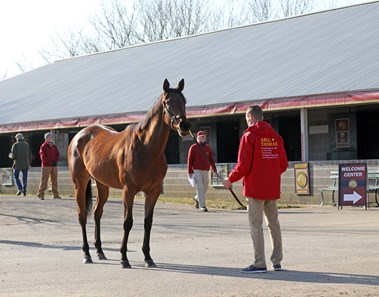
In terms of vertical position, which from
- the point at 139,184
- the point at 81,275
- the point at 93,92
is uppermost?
the point at 93,92

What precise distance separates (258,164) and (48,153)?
17.7 m

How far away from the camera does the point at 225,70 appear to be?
32.7 meters

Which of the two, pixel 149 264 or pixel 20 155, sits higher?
pixel 20 155

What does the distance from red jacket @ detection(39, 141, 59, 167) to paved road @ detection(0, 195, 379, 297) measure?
6.57 metres

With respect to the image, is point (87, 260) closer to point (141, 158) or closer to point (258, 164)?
point (141, 158)

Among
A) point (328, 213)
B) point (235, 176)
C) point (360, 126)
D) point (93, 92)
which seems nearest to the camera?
point (235, 176)

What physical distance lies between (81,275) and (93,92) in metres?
26.0

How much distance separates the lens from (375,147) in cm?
2806

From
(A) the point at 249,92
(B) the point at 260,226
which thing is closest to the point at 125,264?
(B) the point at 260,226

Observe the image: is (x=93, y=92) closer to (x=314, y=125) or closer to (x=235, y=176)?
(x=314, y=125)

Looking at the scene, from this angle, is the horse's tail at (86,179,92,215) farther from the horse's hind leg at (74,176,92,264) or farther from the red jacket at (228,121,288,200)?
the red jacket at (228,121,288,200)

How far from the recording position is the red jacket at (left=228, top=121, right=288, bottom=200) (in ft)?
37.3

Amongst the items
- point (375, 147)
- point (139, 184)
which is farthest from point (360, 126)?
point (139, 184)

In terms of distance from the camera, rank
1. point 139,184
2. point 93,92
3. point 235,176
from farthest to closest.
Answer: point 93,92 → point 139,184 → point 235,176
